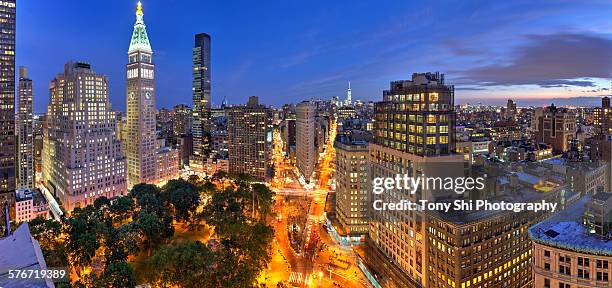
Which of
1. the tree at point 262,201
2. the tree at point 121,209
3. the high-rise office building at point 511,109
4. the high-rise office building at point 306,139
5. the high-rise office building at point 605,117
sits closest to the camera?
the tree at point 121,209

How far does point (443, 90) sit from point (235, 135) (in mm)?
74989

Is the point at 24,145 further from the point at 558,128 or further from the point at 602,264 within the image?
the point at 558,128

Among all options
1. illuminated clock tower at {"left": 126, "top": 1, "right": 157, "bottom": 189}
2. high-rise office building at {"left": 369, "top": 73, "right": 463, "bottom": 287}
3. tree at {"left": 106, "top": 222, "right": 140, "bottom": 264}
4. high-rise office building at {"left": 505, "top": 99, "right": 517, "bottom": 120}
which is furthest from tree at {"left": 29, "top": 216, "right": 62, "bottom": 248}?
high-rise office building at {"left": 505, "top": 99, "right": 517, "bottom": 120}

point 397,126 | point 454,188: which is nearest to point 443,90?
point 397,126

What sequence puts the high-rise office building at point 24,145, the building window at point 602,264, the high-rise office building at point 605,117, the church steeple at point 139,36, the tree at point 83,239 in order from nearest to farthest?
the building window at point 602,264 → the tree at point 83,239 → the high-rise office building at point 24,145 → the church steeple at point 139,36 → the high-rise office building at point 605,117

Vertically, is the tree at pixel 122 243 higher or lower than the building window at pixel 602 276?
lower

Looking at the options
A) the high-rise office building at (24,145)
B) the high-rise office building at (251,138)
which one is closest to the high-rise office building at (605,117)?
the high-rise office building at (251,138)

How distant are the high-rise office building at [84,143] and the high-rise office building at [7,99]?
8.88 m

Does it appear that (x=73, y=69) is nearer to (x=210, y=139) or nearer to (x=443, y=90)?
(x=210, y=139)

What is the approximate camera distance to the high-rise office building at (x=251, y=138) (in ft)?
344

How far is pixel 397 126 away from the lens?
151 ft

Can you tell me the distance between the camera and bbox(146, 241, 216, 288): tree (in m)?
36.5

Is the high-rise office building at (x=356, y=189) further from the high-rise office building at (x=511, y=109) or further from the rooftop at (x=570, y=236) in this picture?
the high-rise office building at (x=511, y=109)

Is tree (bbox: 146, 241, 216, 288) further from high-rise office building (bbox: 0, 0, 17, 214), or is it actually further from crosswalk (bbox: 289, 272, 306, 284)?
high-rise office building (bbox: 0, 0, 17, 214)
